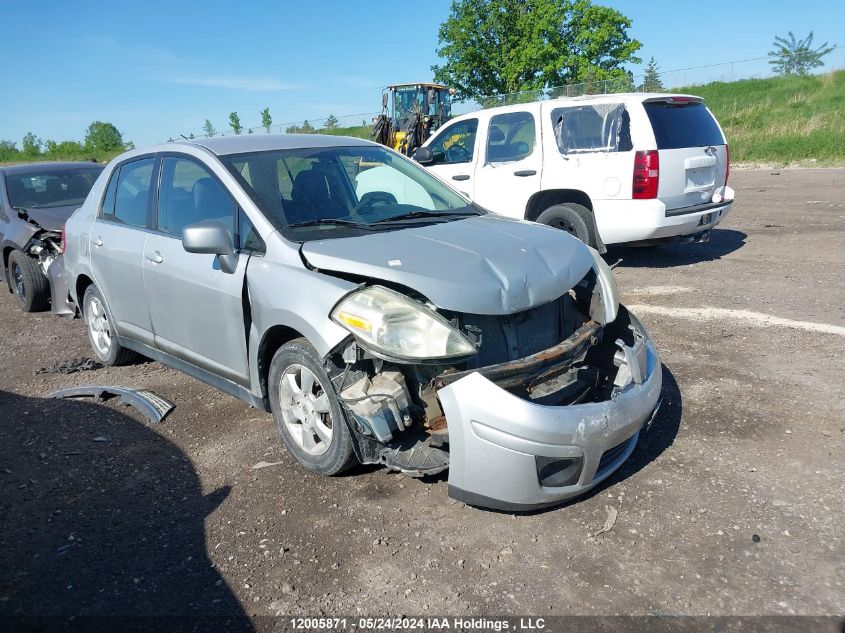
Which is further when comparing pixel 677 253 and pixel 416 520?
pixel 677 253

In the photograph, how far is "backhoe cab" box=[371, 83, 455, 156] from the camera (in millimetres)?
18422

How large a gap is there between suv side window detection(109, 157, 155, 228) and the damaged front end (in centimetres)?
236

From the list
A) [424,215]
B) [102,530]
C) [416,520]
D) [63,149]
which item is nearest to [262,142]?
[424,215]

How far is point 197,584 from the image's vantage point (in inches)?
111

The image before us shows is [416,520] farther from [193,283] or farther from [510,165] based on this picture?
[510,165]

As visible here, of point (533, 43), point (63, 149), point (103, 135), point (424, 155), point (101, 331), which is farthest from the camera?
point (103, 135)

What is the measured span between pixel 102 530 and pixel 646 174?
623 cm

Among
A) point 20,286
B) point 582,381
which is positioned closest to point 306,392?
point 582,381

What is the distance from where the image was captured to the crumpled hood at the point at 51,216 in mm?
7484

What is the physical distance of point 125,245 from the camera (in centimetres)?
485

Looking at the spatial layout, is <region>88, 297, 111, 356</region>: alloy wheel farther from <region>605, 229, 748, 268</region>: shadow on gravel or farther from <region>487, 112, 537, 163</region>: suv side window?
<region>605, 229, 748, 268</region>: shadow on gravel

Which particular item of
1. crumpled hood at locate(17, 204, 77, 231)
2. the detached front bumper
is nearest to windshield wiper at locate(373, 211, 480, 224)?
the detached front bumper

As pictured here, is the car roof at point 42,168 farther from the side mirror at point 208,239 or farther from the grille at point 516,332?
the grille at point 516,332

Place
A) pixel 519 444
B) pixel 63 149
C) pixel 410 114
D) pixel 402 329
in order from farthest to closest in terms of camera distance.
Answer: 1. pixel 63 149
2. pixel 410 114
3. pixel 402 329
4. pixel 519 444
